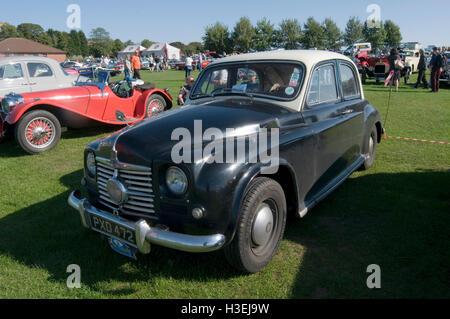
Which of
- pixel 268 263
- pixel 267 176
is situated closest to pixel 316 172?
pixel 267 176

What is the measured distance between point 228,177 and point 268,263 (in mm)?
1053

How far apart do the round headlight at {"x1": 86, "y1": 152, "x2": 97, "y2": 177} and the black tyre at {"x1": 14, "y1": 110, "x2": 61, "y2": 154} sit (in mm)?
4238

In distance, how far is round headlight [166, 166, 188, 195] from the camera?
2496mm

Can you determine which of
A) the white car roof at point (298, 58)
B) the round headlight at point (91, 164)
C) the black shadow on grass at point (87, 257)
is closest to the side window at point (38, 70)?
the black shadow on grass at point (87, 257)

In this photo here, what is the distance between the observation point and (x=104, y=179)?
120 inches

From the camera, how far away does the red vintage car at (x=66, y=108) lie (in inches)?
261

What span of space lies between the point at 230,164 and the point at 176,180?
42 cm

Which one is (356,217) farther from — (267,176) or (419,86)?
(419,86)

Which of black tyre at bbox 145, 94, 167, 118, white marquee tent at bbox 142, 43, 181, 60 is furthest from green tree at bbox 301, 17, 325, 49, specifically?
black tyre at bbox 145, 94, 167, 118

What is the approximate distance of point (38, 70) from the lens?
946 centimetres

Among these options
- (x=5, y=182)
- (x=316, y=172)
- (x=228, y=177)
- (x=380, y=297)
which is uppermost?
(x=228, y=177)

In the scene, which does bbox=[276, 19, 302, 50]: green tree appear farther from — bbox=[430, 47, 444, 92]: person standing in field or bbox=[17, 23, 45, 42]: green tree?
bbox=[17, 23, 45, 42]: green tree
